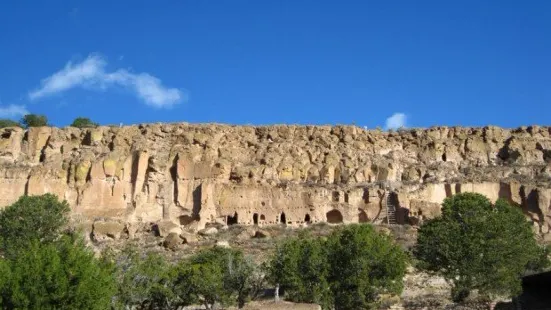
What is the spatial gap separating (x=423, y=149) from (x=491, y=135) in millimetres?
7935

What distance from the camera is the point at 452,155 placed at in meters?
72.1

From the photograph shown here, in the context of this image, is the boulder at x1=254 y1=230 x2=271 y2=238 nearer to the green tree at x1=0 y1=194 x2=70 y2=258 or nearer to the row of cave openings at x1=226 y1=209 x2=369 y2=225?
the row of cave openings at x1=226 y1=209 x2=369 y2=225

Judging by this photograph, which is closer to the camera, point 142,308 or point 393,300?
point 142,308

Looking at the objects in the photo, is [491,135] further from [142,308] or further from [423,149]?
[142,308]

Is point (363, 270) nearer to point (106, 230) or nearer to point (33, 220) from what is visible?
point (33, 220)

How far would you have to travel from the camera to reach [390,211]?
2431 inches

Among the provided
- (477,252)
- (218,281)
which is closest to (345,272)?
(218,281)

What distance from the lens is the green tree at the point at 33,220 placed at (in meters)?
44.7

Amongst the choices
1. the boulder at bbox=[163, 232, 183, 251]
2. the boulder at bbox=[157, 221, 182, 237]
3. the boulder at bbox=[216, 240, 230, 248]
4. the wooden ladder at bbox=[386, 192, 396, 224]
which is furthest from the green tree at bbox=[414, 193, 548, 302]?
the boulder at bbox=[157, 221, 182, 237]

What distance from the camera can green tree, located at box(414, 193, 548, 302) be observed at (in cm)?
3444

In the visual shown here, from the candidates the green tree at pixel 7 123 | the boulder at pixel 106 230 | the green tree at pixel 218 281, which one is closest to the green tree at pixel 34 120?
the green tree at pixel 7 123

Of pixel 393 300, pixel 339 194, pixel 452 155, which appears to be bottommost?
pixel 393 300

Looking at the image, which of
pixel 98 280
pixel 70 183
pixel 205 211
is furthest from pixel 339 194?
pixel 98 280

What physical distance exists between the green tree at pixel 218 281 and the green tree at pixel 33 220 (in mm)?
13462
